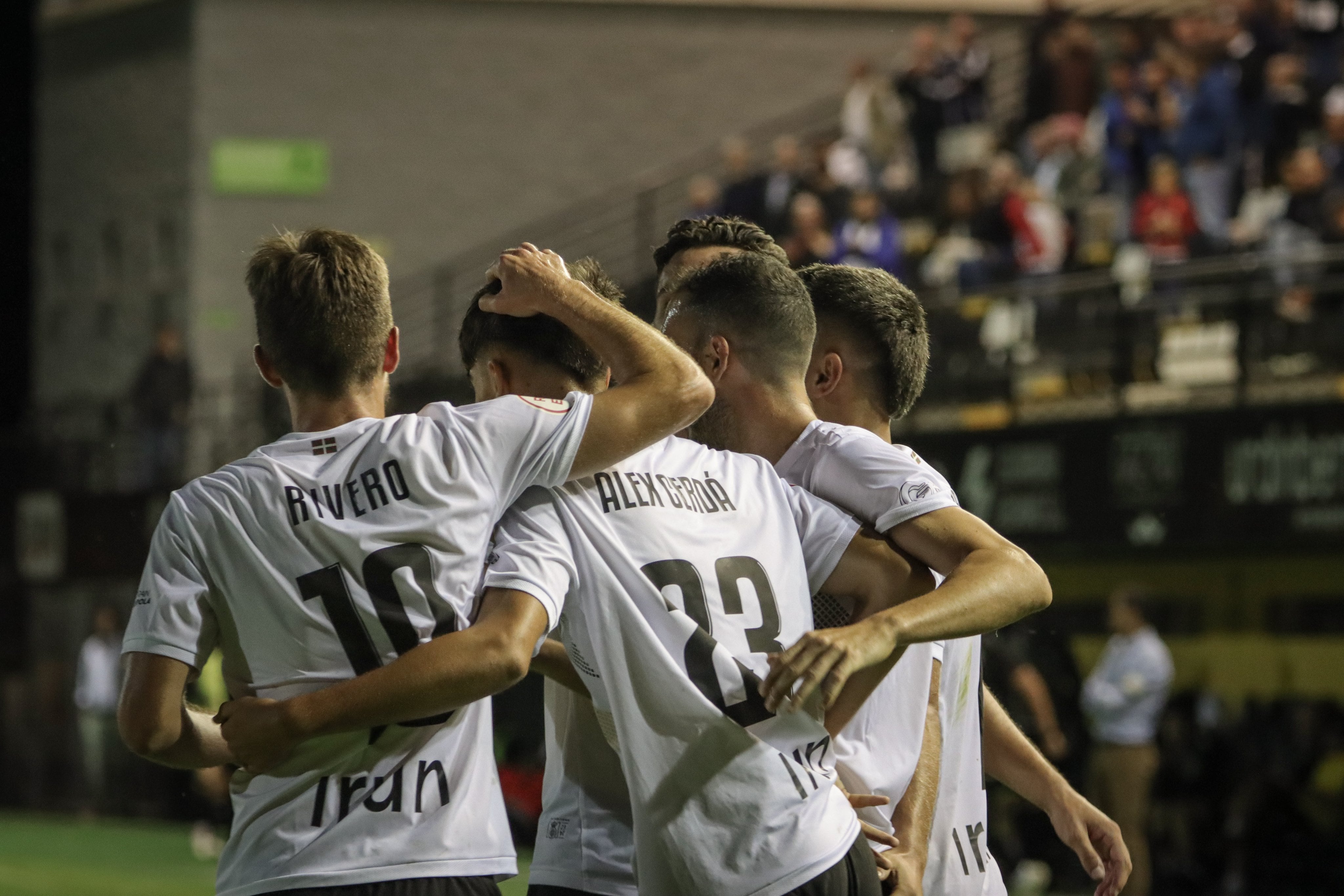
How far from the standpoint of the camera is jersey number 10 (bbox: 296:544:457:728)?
2.94 metres

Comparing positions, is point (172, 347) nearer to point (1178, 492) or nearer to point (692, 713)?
point (1178, 492)

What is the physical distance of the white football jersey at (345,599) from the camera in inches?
116

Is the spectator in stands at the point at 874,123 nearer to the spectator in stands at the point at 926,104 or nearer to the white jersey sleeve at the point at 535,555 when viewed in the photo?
the spectator in stands at the point at 926,104

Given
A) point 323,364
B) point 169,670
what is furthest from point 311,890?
point 323,364

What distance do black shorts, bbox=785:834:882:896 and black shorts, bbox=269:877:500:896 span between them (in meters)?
0.55

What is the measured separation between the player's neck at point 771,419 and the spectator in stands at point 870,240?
467 inches

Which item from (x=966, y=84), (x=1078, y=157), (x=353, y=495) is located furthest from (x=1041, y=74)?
(x=353, y=495)

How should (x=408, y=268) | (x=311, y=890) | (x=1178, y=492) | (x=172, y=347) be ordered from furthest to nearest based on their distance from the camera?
(x=408, y=268)
(x=172, y=347)
(x=1178, y=492)
(x=311, y=890)

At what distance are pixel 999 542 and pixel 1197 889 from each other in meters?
9.16

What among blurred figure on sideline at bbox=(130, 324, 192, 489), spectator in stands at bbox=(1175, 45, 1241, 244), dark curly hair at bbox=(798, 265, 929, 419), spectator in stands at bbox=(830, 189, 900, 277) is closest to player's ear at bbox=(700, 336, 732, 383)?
dark curly hair at bbox=(798, 265, 929, 419)

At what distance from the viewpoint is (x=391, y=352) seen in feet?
10.4

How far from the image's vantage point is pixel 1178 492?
11297 millimetres

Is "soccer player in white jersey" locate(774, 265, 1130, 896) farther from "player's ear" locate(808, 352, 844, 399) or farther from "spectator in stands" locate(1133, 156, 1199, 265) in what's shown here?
"spectator in stands" locate(1133, 156, 1199, 265)

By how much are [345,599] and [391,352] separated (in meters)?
0.48
